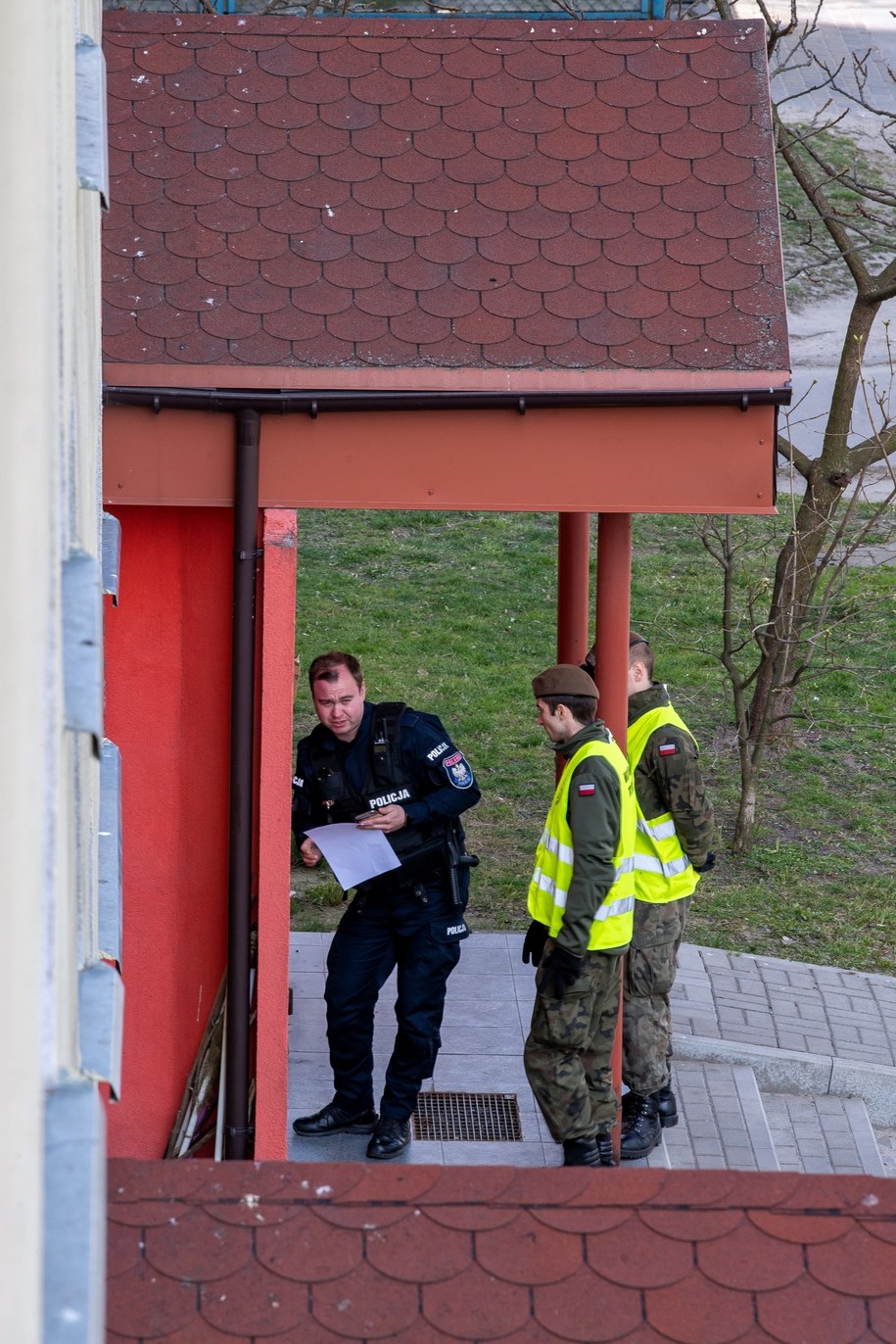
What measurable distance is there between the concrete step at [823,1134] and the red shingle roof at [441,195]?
327 cm

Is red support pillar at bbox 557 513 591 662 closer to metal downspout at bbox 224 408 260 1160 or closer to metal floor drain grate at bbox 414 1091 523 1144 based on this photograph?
metal floor drain grate at bbox 414 1091 523 1144

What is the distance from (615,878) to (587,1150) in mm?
1031

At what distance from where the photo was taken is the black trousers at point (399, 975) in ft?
18.4

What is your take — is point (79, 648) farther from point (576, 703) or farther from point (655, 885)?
point (655, 885)

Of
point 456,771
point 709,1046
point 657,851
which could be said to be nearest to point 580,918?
point 456,771

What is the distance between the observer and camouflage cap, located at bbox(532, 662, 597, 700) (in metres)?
5.14

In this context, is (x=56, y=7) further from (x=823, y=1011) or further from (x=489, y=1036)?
(x=823, y=1011)

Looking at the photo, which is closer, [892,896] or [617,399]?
[617,399]

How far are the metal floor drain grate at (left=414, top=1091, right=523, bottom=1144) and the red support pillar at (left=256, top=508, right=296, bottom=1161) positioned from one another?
1190mm

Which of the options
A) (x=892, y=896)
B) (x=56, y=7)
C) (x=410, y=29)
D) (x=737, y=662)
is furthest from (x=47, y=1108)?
(x=737, y=662)

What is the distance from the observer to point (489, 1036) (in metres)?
6.59

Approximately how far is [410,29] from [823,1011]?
463 cm

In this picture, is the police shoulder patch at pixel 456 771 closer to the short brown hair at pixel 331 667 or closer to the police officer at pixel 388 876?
the police officer at pixel 388 876

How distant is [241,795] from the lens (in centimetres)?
479
